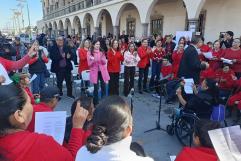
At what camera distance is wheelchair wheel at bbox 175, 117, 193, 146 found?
4.01 metres

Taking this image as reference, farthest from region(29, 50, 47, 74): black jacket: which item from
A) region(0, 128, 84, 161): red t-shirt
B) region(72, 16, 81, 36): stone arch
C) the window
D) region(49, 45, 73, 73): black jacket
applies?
region(72, 16, 81, 36): stone arch

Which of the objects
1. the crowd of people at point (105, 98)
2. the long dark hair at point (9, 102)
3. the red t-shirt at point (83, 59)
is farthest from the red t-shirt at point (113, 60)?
the long dark hair at point (9, 102)

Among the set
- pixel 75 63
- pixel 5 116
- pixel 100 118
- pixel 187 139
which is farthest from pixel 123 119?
pixel 75 63

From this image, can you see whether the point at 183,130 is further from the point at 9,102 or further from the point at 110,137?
the point at 9,102

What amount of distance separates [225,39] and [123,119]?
24.5ft

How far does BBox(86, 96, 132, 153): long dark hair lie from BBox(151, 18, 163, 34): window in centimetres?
1502

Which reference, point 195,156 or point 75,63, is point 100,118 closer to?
point 195,156

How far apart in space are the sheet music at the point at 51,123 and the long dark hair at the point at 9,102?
55cm

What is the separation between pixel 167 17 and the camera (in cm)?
1485

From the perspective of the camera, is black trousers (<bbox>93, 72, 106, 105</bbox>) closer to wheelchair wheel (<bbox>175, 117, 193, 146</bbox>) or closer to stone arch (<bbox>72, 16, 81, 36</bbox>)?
wheelchair wheel (<bbox>175, 117, 193, 146</bbox>)

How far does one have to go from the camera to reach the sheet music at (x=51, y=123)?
1.97 metres

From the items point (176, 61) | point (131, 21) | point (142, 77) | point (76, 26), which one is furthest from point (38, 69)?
point (76, 26)

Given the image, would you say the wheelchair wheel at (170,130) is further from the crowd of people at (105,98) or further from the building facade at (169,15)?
the building facade at (169,15)

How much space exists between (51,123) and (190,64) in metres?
3.75
